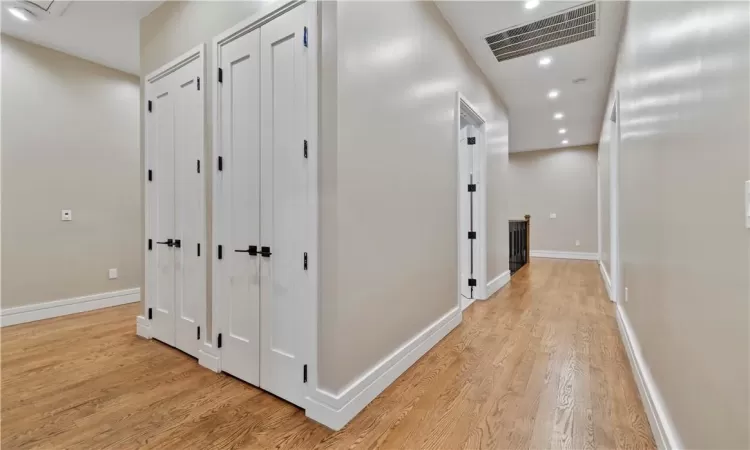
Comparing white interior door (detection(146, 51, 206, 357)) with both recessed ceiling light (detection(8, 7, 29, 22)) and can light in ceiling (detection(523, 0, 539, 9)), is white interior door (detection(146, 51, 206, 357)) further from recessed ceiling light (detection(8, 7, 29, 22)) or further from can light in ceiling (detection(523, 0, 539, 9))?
can light in ceiling (detection(523, 0, 539, 9))

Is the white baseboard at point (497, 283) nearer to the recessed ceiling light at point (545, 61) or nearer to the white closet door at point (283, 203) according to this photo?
the recessed ceiling light at point (545, 61)

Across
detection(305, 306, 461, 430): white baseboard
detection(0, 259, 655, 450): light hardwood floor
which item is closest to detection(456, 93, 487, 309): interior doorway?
detection(0, 259, 655, 450): light hardwood floor

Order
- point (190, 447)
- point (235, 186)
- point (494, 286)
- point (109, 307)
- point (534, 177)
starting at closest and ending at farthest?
point (190, 447), point (235, 186), point (109, 307), point (494, 286), point (534, 177)

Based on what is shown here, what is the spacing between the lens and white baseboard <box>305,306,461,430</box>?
1629 millimetres

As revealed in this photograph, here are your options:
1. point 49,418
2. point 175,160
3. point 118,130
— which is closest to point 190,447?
point 49,418

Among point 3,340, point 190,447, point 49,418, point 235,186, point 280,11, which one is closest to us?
point 190,447

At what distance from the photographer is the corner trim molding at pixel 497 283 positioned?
4.13m

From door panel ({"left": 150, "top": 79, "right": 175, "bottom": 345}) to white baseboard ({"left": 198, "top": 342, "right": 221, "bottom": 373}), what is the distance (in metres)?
0.50

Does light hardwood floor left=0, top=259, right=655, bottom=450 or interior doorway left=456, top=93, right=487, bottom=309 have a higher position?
interior doorway left=456, top=93, right=487, bottom=309

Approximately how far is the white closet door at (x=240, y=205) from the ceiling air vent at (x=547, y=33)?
2.46 m

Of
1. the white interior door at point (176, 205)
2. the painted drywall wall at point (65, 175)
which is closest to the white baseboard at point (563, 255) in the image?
the white interior door at point (176, 205)

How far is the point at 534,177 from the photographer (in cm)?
849

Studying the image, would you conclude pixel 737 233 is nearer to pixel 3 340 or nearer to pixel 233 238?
pixel 233 238

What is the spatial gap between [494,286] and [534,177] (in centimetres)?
536
